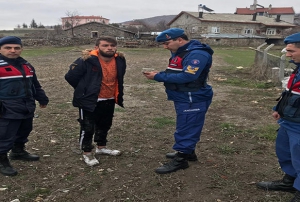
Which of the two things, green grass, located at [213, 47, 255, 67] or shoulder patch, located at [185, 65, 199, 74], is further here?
green grass, located at [213, 47, 255, 67]

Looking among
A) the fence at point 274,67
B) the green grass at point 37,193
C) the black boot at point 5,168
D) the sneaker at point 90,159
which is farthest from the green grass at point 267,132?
the fence at point 274,67

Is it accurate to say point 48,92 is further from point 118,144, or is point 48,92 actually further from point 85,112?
point 85,112

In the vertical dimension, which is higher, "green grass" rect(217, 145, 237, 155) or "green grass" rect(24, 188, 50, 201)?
"green grass" rect(217, 145, 237, 155)

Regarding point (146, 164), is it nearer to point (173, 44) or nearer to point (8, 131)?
point (173, 44)

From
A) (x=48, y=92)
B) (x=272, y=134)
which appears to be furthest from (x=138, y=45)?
(x=272, y=134)

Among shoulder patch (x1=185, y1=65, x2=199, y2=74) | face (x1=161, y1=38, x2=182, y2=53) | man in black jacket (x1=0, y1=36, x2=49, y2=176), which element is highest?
face (x1=161, y1=38, x2=182, y2=53)

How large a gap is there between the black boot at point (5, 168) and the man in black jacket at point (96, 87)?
3.20 feet

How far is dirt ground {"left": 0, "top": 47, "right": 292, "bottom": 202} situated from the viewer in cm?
351

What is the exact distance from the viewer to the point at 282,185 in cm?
357

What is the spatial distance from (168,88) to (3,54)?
7.32 ft

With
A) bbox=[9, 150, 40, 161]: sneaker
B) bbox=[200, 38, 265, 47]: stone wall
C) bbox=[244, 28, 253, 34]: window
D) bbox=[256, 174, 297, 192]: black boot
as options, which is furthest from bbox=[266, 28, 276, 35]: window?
bbox=[9, 150, 40, 161]: sneaker

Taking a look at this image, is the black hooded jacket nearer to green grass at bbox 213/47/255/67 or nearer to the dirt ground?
the dirt ground

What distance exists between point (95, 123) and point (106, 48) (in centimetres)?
118

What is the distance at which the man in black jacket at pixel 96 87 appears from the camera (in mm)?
3994
